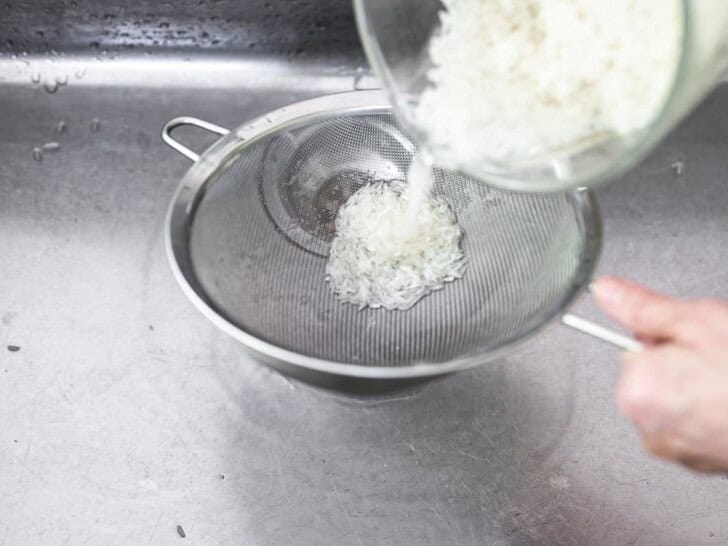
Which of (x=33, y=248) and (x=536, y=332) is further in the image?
(x=33, y=248)

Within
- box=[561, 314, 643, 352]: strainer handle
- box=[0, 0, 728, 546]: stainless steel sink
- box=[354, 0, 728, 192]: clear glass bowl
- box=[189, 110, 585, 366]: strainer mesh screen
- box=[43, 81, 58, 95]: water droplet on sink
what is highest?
box=[354, 0, 728, 192]: clear glass bowl

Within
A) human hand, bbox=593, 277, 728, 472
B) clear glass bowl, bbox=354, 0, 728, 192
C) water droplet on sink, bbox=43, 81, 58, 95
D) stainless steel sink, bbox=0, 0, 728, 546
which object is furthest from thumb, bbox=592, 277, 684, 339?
water droplet on sink, bbox=43, 81, 58, 95

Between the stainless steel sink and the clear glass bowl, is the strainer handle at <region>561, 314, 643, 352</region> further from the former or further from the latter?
the stainless steel sink

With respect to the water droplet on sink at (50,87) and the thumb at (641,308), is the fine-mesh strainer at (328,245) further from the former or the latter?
the water droplet on sink at (50,87)

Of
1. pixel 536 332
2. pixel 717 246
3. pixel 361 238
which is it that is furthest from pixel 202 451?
pixel 717 246

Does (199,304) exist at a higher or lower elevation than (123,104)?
higher

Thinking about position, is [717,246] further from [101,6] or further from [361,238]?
[101,6]

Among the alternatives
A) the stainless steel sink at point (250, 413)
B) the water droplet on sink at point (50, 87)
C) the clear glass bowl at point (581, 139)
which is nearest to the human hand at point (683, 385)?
the clear glass bowl at point (581, 139)

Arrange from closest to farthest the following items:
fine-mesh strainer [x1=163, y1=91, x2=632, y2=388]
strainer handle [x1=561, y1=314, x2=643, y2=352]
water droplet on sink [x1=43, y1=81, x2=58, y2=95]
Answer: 1. strainer handle [x1=561, y1=314, x2=643, y2=352]
2. fine-mesh strainer [x1=163, y1=91, x2=632, y2=388]
3. water droplet on sink [x1=43, y1=81, x2=58, y2=95]
